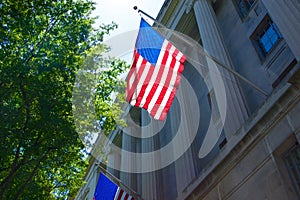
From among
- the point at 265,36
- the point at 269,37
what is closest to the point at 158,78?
the point at 269,37

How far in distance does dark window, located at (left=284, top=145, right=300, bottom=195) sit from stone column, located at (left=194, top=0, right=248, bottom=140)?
277cm

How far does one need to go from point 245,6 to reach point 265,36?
2.62 metres

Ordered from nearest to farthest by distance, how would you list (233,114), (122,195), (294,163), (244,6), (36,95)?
1. (294,163)
2. (233,114)
3. (36,95)
4. (122,195)
5. (244,6)

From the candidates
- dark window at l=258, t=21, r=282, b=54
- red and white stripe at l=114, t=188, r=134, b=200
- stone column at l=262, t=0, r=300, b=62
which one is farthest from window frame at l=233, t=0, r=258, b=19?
red and white stripe at l=114, t=188, r=134, b=200

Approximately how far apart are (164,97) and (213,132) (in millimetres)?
4512

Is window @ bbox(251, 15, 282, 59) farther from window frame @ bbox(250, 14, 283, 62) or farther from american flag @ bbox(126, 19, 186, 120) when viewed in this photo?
american flag @ bbox(126, 19, 186, 120)

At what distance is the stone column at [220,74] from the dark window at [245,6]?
1297 millimetres

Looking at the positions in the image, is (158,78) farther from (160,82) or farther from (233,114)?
(233,114)

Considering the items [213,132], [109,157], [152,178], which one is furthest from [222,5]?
[109,157]

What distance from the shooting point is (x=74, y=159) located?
12750mm

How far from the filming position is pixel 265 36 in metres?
12.5

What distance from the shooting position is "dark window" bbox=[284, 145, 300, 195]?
7.41 meters

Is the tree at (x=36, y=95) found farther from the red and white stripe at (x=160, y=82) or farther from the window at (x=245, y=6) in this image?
the window at (x=245, y=6)

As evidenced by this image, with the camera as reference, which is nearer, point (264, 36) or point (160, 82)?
point (160, 82)
